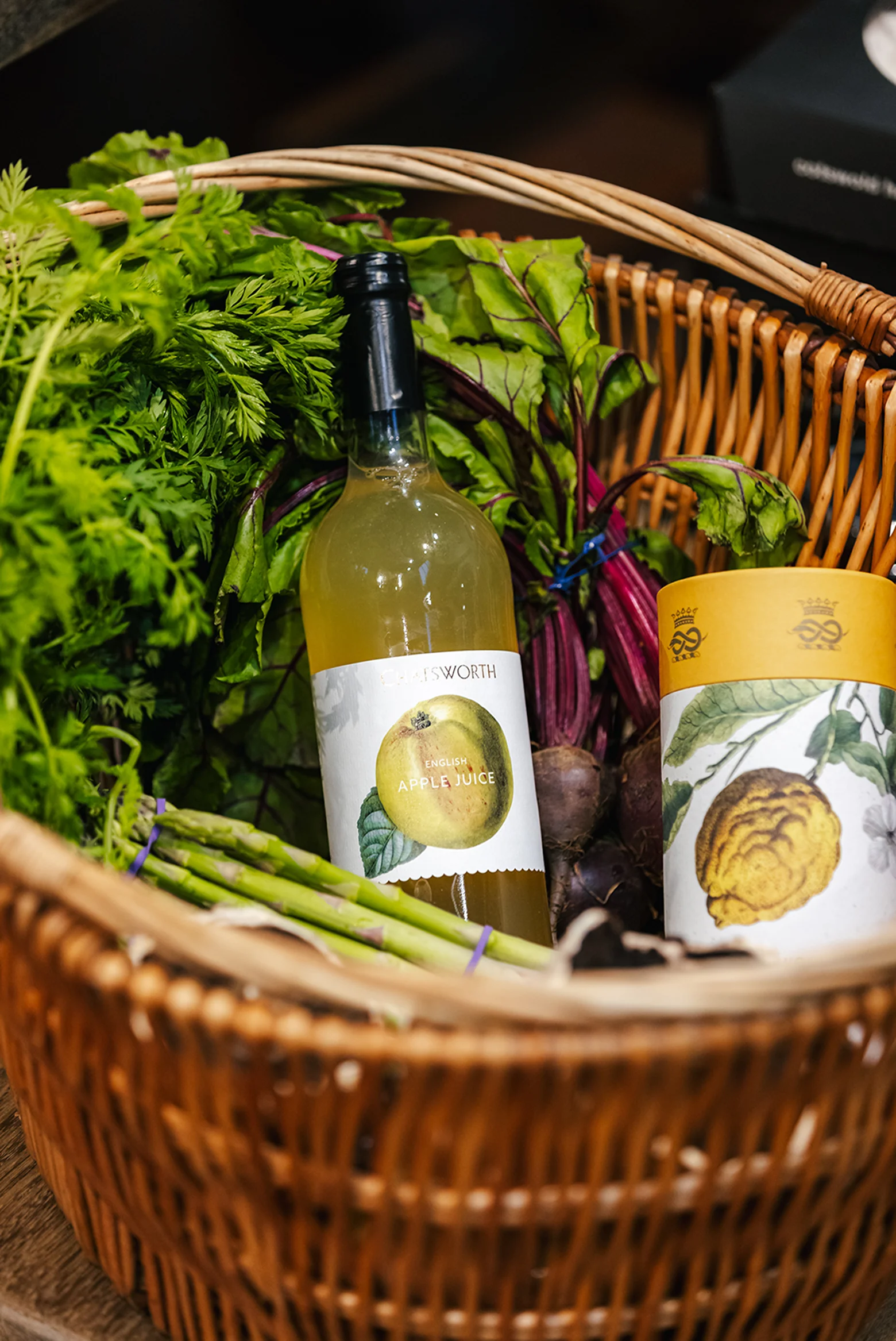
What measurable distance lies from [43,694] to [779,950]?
1.51ft

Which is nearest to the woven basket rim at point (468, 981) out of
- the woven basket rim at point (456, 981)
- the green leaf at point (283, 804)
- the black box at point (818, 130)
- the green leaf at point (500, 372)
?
the woven basket rim at point (456, 981)

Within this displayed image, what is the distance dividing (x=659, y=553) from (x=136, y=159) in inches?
21.8

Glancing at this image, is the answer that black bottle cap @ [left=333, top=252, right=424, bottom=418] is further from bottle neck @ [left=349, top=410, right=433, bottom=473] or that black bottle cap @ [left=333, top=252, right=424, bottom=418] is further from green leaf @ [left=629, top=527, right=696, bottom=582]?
green leaf @ [left=629, top=527, right=696, bottom=582]

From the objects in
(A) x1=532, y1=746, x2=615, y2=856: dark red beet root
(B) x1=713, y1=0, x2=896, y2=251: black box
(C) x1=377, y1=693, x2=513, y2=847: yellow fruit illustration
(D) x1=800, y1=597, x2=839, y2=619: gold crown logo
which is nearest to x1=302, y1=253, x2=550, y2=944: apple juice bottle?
(C) x1=377, y1=693, x2=513, y2=847: yellow fruit illustration

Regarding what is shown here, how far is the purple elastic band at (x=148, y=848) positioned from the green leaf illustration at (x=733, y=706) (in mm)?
341

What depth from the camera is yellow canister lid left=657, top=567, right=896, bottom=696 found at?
26.8 inches

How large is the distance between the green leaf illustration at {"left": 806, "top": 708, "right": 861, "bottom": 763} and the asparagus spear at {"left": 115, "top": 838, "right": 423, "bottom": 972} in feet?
0.91

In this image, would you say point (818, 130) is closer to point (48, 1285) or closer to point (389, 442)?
point (389, 442)

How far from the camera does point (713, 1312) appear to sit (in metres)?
0.51

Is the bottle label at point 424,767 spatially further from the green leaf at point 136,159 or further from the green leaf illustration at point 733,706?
the green leaf at point 136,159

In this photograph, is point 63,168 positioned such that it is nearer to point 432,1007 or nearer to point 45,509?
point 45,509

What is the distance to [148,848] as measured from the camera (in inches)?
28.4

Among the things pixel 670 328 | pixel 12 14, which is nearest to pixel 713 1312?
pixel 670 328

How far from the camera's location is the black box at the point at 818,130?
1.17 meters
